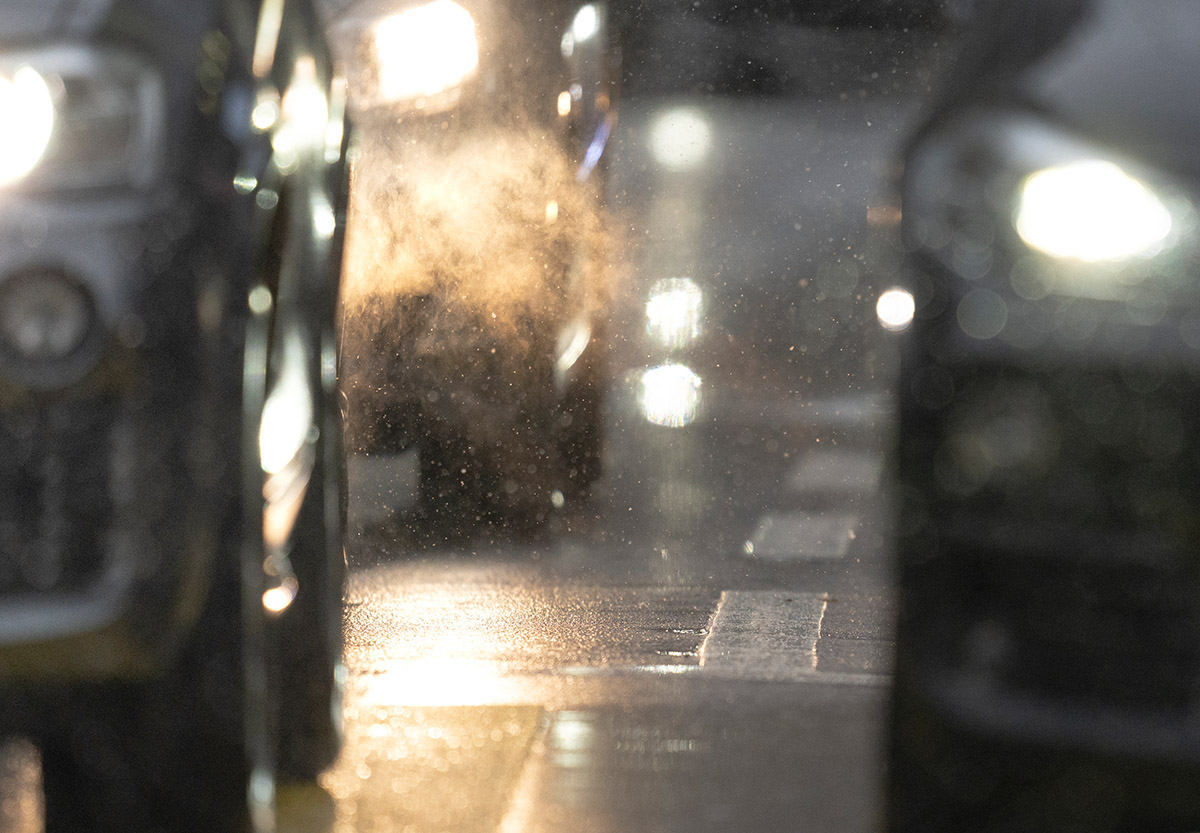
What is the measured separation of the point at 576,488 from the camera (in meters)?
6.22

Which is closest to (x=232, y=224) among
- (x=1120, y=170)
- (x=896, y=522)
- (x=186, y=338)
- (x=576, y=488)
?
(x=186, y=338)

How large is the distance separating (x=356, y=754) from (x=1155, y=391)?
150 cm

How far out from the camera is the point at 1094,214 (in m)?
1.55

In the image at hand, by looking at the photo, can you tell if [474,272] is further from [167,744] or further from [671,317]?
[167,744]

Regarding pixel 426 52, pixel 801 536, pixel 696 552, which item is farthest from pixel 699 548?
pixel 426 52

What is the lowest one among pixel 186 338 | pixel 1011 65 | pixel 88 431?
pixel 88 431

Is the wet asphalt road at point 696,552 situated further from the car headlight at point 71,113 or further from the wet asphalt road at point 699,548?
the car headlight at point 71,113

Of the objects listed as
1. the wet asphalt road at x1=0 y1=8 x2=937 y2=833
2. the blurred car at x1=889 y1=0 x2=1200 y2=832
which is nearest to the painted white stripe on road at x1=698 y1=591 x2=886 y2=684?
the wet asphalt road at x1=0 y1=8 x2=937 y2=833

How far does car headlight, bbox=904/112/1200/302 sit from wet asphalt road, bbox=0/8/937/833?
6.8 inches

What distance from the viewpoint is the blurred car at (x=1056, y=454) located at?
5.08 ft

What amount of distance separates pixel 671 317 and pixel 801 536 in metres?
3.02

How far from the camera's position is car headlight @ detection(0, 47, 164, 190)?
1581mm

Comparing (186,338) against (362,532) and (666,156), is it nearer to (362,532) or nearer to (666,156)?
(362,532)

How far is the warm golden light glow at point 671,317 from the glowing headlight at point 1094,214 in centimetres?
699
